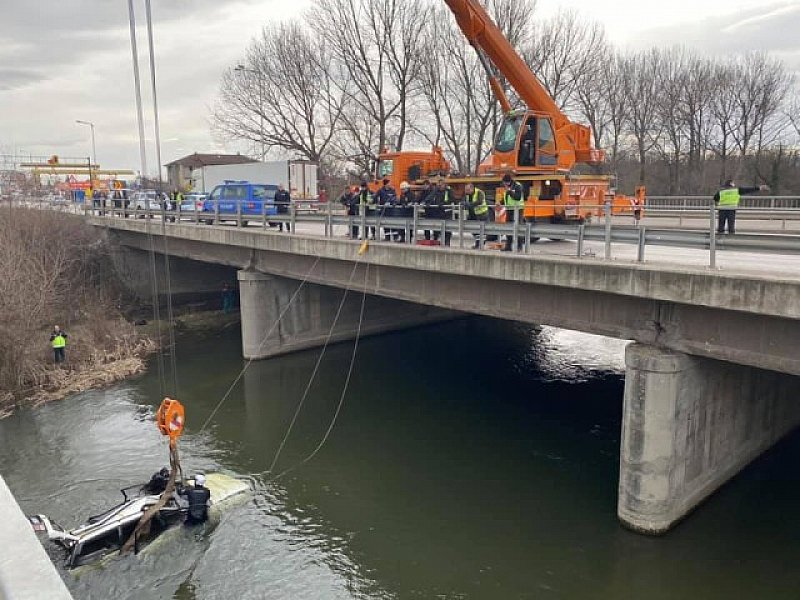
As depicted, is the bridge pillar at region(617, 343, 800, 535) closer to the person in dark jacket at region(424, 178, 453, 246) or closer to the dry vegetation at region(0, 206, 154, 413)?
the person in dark jacket at region(424, 178, 453, 246)

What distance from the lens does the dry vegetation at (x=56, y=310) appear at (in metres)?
17.9

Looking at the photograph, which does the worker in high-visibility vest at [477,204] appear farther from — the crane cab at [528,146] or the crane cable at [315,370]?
the crane cable at [315,370]

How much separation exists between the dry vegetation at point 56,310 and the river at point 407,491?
1468 millimetres

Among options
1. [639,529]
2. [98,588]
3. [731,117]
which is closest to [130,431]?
[98,588]

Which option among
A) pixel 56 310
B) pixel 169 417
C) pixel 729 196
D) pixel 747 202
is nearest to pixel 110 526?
pixel 169 417

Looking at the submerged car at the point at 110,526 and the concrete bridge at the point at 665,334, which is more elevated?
the concrete bridge at the point at 665,334

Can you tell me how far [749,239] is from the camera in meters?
9.46

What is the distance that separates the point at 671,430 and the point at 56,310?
2190cm

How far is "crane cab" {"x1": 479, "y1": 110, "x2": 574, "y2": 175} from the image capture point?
51.0ft

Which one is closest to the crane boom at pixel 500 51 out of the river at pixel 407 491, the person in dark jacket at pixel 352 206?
the person in dark jacket at pixel 352 206

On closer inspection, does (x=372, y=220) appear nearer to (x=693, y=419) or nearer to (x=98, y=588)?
(x=693, y=419)

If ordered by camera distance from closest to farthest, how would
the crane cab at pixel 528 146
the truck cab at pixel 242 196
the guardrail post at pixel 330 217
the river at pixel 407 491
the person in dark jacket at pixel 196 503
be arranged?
the river at pixel 407 491, the person in dark jacket at pixel 196 503, the crane cab at pixel 528 146, the guardrail post at pixel 330 217, the truck cab at pixel 242 196

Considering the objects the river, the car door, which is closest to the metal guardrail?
the river

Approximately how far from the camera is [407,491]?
12.1 m
